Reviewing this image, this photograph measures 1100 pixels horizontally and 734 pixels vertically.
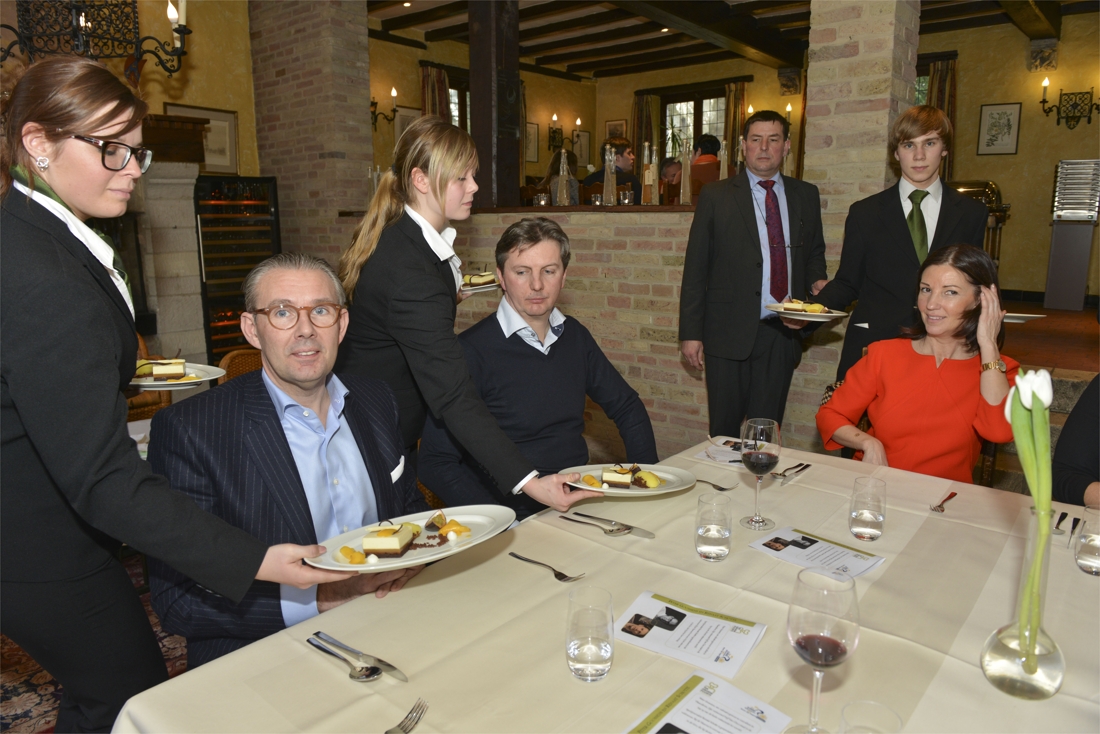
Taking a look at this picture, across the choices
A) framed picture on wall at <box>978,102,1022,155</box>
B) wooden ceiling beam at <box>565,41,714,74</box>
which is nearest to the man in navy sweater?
framed picture on wall at <box>978,102,1022,155</box>

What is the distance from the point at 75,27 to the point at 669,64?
879 cm

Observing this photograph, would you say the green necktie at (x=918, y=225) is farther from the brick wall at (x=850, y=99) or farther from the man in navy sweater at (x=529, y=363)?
the man in navy sweater at (x=529, y=363)

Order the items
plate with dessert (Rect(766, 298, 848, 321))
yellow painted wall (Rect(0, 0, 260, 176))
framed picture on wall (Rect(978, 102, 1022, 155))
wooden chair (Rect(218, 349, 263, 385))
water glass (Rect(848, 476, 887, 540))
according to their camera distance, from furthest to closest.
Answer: framed picture on wall (Rect(978, 102, 1022, 155)), yellow painted wall (Rect(0, 0, 260, 176)), wooden chair (Rect(218, 349, 263, 385)), plate with dessert (Rect(766, 298, 848, 321)), water glass (Rect(848, 476, 887, 540))

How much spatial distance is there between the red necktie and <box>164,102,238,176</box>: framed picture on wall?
5447 millimetres

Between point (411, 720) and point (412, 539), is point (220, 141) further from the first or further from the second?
point (411, 720)

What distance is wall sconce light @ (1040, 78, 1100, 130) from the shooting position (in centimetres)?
787

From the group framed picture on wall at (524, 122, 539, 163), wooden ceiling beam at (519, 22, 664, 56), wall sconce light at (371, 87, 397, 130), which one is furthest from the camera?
framed picture on wall at (524, 122, 539, 163)

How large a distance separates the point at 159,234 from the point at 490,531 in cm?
507

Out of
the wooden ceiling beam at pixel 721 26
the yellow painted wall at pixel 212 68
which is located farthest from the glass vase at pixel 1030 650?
the yellow painted wall at pixel 212 68

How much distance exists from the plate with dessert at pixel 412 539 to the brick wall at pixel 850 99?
2.69 m

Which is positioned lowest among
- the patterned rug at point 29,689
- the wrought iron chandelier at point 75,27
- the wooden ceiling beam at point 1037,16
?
the patterned rug at point 29,689

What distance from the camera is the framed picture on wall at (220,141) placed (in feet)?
21.8

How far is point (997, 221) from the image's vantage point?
803cm

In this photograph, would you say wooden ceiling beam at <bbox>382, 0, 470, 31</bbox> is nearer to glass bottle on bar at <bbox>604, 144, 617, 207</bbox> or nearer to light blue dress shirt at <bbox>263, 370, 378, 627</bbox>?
glass bottle on bar at <bbox>604, 144, 617, 207</bbox>
